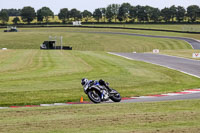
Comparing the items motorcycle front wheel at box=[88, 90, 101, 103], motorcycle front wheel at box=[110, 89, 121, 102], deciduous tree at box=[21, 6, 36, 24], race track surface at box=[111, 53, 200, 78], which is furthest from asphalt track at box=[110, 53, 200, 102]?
deciduous tree at box=[21, 6, 36, 24]

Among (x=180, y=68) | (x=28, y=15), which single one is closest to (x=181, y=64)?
(x=180, y=68)

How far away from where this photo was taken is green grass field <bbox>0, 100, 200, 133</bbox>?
30.2 ft

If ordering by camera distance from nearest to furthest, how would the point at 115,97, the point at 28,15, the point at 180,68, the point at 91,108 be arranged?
the point at 91,108 < the point at 115,97 < the point at 180,68 < the point at 28,15

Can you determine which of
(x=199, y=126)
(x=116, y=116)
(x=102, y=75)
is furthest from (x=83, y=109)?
(x=102, y=75)

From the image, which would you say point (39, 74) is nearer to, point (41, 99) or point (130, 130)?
point (41, 99)

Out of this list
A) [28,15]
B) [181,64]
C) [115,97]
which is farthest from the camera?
[28,15]

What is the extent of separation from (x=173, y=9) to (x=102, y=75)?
164m

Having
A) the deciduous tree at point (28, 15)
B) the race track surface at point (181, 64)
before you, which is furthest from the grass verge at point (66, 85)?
the deciduous tree at point (28, 15)

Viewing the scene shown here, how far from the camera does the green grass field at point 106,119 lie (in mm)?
9219

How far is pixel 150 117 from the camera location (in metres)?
10.7

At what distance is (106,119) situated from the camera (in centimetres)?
1052

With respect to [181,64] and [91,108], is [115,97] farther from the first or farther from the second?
[181,64]

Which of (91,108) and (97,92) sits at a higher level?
(97,92)

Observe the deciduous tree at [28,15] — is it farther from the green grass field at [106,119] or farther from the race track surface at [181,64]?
the green grass field at [106,119]
